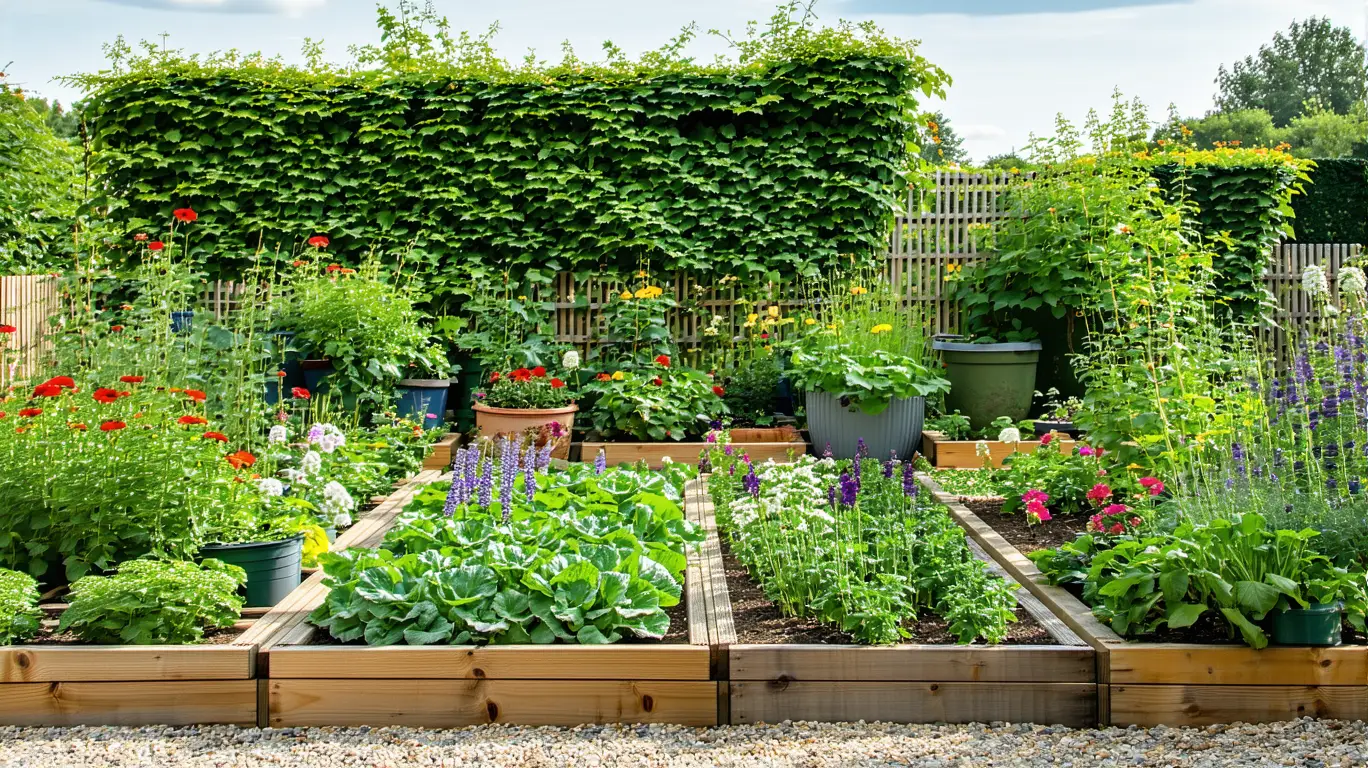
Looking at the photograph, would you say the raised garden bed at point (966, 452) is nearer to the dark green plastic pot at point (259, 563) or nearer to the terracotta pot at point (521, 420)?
the terracotta pot at point (521, 420)

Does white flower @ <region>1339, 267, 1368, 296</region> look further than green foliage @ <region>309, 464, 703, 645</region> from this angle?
Yes

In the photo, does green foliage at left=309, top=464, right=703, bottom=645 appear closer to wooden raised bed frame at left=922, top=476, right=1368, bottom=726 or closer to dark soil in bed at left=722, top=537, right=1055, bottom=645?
dark soil in bed at left=722, top=537, right=1055, bottom=645

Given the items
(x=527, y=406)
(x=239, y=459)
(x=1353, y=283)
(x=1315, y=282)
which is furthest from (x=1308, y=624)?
(x=527, y=406)

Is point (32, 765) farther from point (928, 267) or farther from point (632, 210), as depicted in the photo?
point (928, 267)

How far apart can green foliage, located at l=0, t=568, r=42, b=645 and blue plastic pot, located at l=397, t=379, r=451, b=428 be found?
331 cm

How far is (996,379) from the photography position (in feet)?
23.1

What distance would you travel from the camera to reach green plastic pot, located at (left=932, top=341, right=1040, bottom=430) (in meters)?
7.02

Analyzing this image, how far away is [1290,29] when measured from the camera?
141 feet

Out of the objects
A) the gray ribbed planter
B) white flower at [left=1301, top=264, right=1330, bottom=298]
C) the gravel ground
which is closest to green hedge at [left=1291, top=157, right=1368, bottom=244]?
the gray ribbed planter

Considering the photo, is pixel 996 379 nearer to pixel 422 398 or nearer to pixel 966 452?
pixel 966 452

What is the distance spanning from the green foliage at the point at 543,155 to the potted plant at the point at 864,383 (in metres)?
1.10

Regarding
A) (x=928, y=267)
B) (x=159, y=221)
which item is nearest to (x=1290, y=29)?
(x=928, y=267)

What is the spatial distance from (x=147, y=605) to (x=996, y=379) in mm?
5390

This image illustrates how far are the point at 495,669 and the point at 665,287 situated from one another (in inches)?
202
